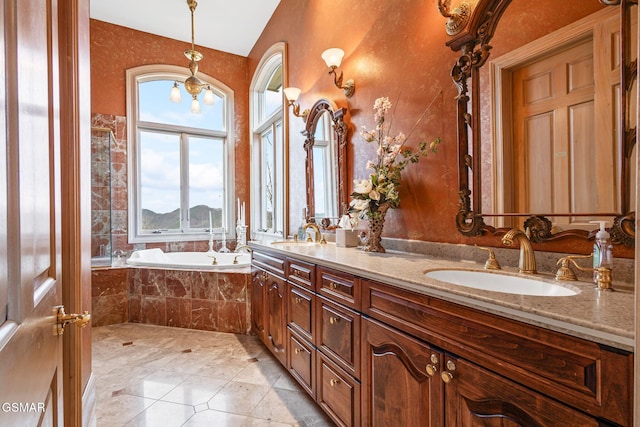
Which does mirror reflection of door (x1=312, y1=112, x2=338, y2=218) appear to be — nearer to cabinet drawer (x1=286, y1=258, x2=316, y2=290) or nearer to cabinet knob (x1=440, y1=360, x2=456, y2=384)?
cabinet drawer (x1=286, y1=258, x2=316, y2=290)

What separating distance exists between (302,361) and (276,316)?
48 centimetres

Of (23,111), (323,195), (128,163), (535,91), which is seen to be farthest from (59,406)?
(128,163)

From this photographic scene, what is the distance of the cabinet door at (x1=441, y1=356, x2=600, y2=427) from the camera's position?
28.4 inches

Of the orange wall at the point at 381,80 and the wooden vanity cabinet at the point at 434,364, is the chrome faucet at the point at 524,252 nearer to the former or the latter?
the orange wall at the point at 381,80

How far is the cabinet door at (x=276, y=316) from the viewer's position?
219 centimetres

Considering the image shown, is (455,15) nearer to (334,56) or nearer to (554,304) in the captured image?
(334,56)

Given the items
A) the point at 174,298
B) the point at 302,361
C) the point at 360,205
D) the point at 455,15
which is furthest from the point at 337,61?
the point at 174,298

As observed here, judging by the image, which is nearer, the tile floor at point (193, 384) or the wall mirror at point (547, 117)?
the wall mirror at point (547, 117)

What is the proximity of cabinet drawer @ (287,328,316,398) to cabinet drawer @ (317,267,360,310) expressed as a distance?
0.41m

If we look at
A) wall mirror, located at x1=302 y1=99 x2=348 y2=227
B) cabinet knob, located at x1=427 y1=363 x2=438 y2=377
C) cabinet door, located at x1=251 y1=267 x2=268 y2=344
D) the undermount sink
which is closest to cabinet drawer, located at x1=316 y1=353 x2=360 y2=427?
cabinet knob, located at x1=427 y1=363 x2=438 y2=377

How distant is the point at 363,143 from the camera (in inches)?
90.2

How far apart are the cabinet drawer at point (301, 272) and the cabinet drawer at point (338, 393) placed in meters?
0.40

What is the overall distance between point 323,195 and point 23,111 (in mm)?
→ 2329

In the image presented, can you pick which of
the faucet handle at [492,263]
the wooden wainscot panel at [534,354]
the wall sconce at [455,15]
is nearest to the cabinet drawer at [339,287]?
Result: the wooden wainscot panel at [534,354]
